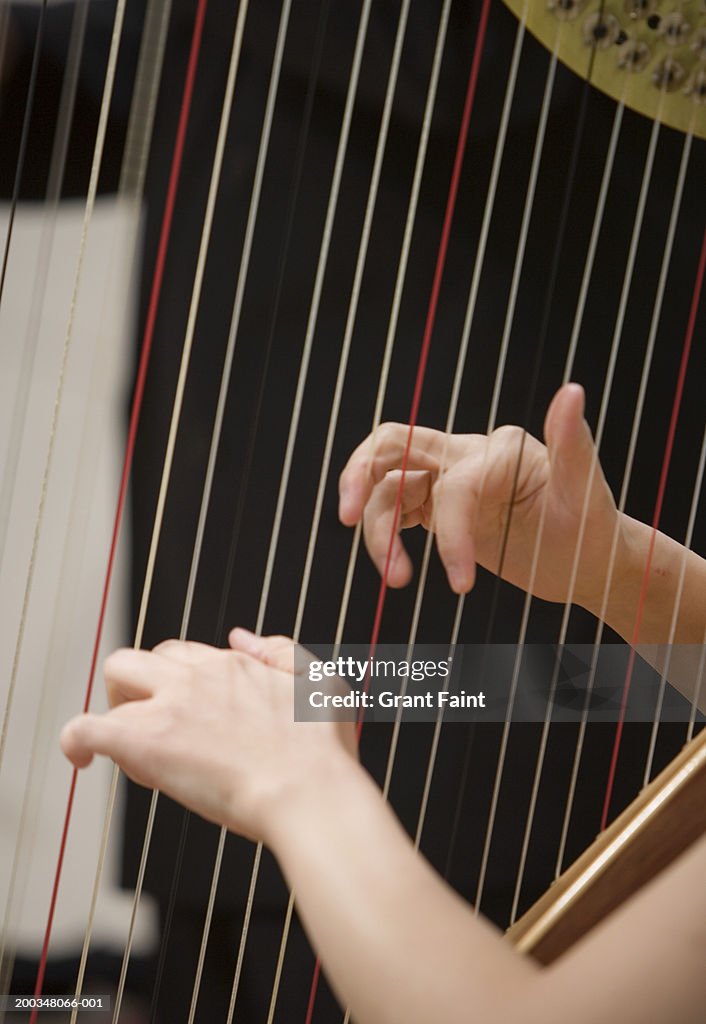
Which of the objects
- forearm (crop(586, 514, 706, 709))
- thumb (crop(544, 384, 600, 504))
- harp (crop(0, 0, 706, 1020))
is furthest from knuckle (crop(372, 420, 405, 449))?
harp (crop(0, 0, 706, 1020))

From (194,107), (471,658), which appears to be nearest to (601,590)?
(471,658)

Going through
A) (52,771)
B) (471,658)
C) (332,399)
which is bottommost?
(52,771)

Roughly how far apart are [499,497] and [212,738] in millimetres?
446

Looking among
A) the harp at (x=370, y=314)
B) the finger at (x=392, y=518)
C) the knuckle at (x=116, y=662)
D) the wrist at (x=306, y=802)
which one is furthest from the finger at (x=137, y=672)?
the harp at (x=370, y=314)

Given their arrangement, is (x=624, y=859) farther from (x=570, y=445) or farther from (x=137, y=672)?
(x=137, y=672)

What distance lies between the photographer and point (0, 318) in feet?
4.97

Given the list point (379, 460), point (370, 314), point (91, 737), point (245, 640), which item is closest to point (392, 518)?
point (379, 460)

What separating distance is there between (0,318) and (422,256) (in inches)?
23.7

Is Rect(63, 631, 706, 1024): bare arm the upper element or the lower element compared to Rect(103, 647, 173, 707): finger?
lower

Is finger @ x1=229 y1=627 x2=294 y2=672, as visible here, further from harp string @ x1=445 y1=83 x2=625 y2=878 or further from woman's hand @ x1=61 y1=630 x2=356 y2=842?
harp string @ x1=445 y1=83 x2=625 y2=878

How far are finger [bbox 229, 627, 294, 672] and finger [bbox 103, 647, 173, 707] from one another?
0.06 metres

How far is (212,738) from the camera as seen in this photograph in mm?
584

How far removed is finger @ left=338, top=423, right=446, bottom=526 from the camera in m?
0.89

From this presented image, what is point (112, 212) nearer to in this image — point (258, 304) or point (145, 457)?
point (258, 304)
